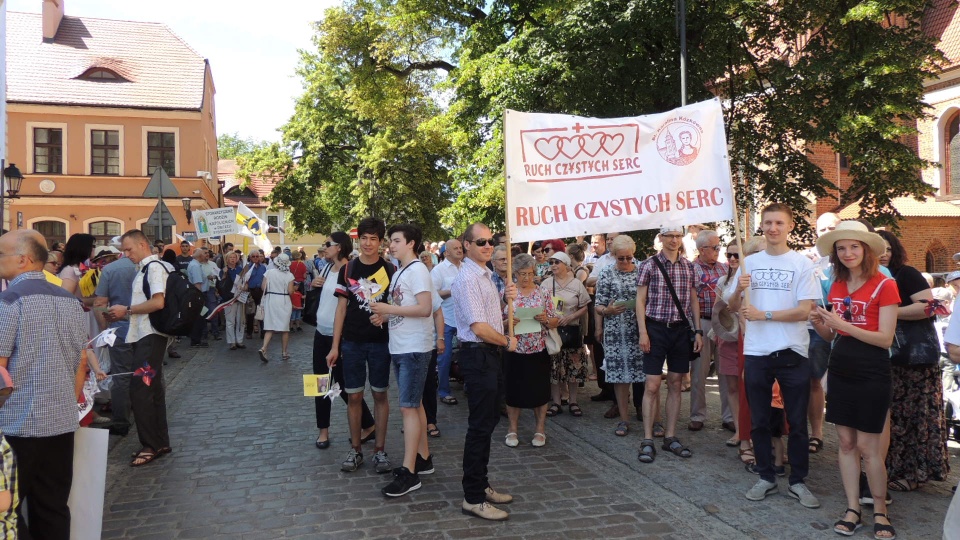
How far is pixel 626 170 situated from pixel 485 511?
2.92m

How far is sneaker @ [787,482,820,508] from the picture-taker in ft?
16.5

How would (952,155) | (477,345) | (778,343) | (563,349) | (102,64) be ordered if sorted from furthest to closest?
(102,64) < (952,155) < (563,349) < (778,343) < (477,345)

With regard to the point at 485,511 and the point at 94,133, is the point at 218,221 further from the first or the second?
the point at 94,133

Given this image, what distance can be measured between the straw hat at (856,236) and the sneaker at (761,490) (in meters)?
1.75

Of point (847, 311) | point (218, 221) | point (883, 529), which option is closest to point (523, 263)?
point (847, 311)

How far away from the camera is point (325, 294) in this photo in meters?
6.94

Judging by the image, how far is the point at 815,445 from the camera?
255 inches

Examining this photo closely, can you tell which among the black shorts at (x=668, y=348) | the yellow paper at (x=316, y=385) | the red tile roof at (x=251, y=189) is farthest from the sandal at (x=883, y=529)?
the red tile roof at (x=251, y=189)

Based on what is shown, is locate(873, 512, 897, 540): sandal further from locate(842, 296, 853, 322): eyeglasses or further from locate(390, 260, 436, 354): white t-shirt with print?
locate(390, 260, 436, 354): white t-shirt with print

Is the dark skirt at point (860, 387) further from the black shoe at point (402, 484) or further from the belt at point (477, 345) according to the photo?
the black shoe at point (402, 484)

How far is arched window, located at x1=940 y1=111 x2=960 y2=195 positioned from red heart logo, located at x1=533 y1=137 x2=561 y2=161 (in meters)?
28.4

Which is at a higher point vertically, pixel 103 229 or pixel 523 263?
pixel 103 229

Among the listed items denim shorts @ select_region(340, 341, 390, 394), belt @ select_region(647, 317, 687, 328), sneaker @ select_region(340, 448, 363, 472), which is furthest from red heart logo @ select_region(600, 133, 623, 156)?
sneaker @ select_region(340, 448, 363, 472)

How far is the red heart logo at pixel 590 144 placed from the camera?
5.92 m
